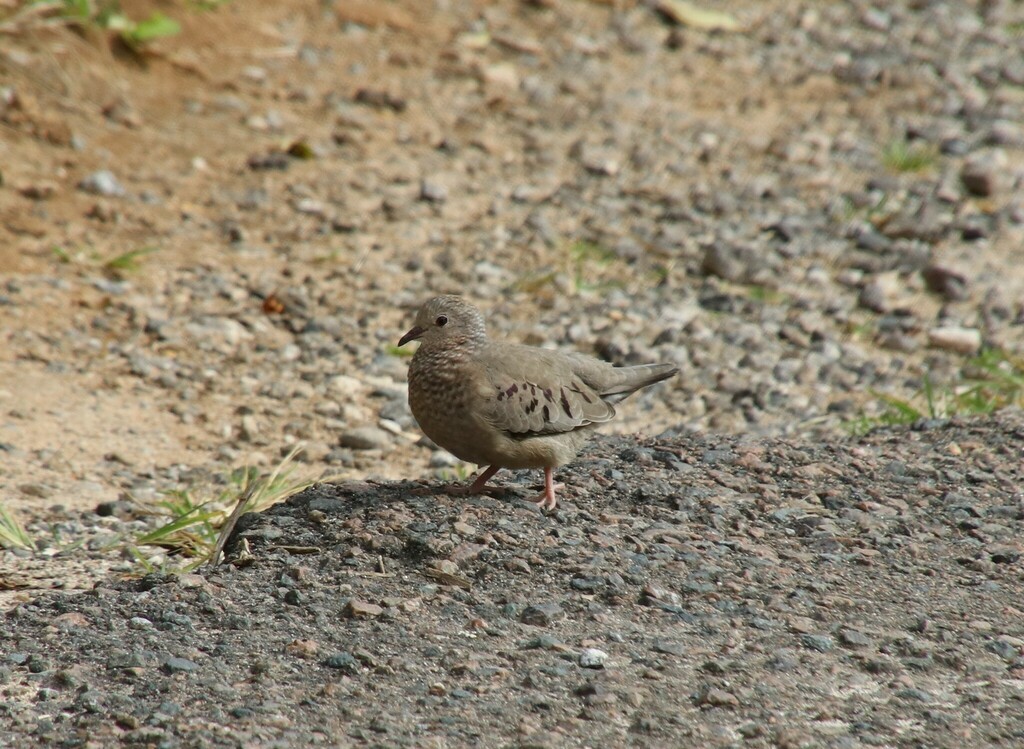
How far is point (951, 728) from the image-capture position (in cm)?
357

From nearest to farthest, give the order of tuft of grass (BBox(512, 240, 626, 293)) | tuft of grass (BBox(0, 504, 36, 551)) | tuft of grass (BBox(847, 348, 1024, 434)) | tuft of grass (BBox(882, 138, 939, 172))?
tuft of grass (BBox(0, 504, 36, 551)) → tuft of grass (BBox(847, 348, 1024, 434)) → tuft of grass (BBox(512, 240, 626, 293)) → tuft of grass (BBox(882, 138, 939, 172))

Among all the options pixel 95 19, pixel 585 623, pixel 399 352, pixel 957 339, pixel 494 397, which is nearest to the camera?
pixel 585 623

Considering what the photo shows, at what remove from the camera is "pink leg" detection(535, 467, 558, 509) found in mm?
4848

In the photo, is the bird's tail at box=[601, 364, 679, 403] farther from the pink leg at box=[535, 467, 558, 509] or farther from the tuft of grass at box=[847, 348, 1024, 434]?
the tuft of grass at box=[847, 348, 1024, 434]

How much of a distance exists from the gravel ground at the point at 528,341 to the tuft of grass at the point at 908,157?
0.12 ft

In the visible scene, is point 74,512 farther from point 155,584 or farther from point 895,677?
point 895,677

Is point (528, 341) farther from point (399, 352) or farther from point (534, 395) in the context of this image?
point (534, 395)

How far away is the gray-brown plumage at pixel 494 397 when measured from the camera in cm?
474

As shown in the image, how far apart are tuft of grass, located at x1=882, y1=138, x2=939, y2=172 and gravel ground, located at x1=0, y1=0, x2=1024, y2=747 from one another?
4cm

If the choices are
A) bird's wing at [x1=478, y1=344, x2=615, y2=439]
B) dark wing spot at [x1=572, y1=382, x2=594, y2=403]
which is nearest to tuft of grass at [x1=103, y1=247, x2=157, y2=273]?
bird's wing at [x1=478, y1=344, x2=615, y2=439]

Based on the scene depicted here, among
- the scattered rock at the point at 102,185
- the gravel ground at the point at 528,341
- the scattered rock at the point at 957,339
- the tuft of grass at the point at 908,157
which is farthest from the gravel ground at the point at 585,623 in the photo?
the tuft of grass at the point at 908,157

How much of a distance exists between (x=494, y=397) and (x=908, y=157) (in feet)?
18.0

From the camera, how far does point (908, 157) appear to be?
30.3 ft

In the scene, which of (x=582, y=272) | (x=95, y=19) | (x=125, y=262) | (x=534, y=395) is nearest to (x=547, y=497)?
(x=534, y=395)
